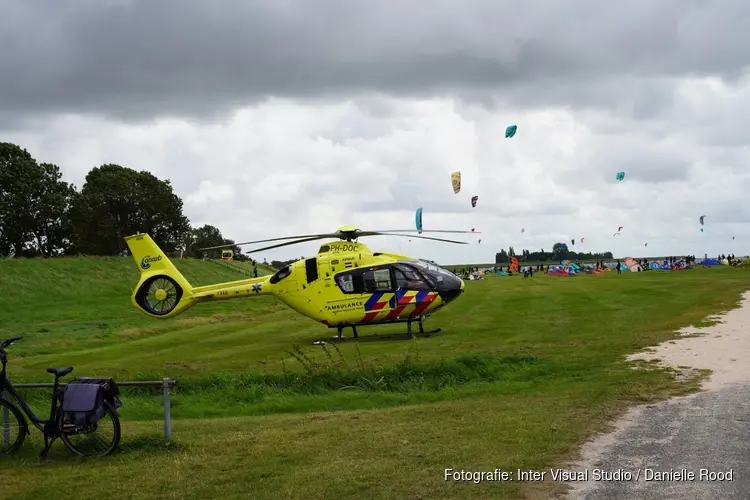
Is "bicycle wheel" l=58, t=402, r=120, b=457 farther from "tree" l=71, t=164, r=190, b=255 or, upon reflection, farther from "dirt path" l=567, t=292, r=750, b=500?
"tree" l=71, t=164, r=190, b=255

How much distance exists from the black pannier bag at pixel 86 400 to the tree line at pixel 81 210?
66.3 m

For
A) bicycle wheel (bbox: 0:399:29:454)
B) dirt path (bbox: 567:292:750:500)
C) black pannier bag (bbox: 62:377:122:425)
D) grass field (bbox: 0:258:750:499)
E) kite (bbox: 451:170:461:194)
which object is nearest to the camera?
dirt path (bbox: 567:292:750:500)

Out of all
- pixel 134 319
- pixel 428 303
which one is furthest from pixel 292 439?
pixel 134 319

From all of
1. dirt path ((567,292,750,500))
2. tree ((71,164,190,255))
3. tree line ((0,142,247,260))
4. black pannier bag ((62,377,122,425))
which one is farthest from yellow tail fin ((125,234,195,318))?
tree ((71,164,190,255))

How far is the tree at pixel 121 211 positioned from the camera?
81.7m

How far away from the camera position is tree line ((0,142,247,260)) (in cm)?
7262

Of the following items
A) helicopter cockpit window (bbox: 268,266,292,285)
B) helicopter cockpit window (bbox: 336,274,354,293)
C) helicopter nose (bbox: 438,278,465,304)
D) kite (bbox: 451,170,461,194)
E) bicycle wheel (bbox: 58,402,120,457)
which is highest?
kite (bbox: 451,170,461,194)

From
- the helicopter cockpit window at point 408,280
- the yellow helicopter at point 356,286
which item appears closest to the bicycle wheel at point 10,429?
the yellow helicopter at point 356,286

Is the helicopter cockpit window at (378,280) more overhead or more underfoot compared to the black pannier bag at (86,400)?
more overhead

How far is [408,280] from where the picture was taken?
26000 mm

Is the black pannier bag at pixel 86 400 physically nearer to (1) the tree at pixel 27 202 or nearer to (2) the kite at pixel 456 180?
(2) the kite at pixel 456 180

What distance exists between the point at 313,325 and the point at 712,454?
2371 cm

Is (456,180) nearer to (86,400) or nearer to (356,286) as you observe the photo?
Result: (356,286)

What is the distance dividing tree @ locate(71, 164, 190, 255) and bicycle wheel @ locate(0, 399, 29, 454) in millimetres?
73637
